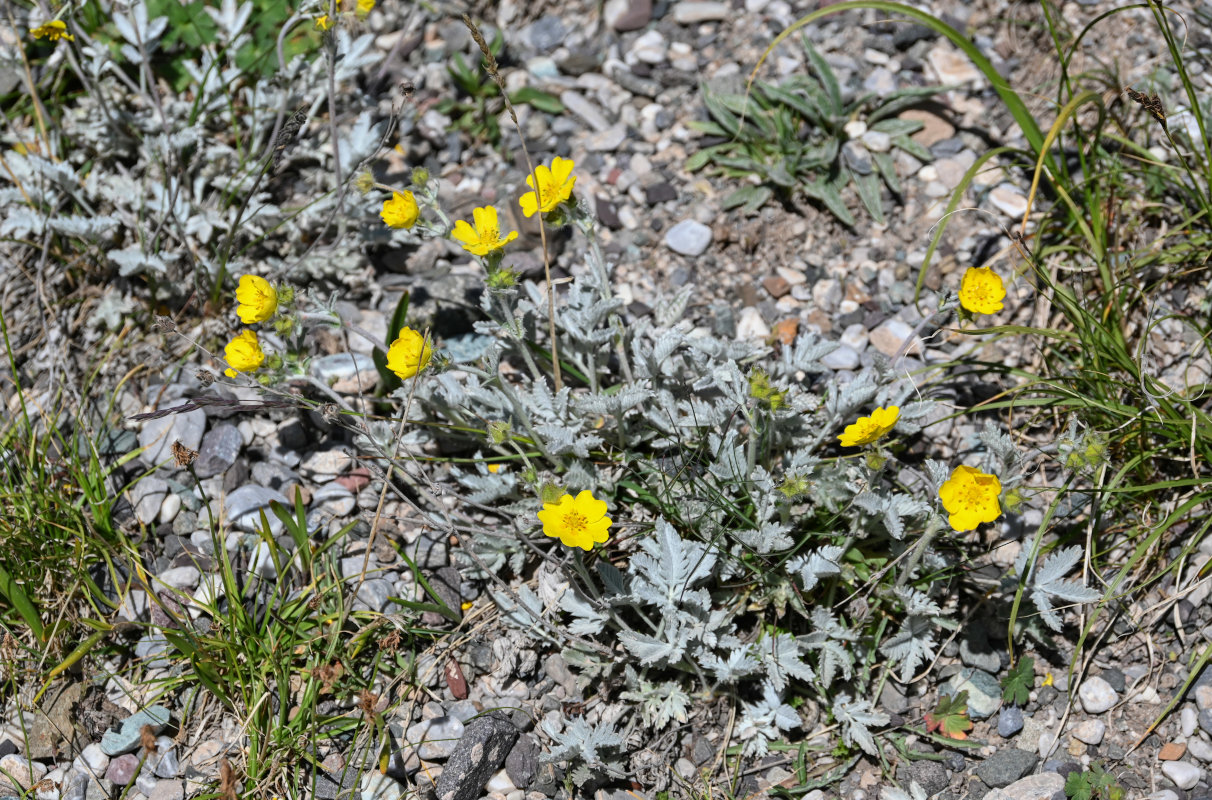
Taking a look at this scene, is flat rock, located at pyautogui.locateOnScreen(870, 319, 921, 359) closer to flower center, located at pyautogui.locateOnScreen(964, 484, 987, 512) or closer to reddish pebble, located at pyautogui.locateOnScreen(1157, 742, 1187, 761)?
flower center, located at pyautogui.locateOnScreen(964, 484, 987, 512)

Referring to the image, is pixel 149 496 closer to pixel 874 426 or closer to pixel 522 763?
pixel 522 763

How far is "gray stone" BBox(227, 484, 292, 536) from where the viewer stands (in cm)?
324

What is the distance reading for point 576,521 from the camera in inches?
97.7

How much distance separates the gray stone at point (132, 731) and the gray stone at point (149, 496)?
26.6 inches

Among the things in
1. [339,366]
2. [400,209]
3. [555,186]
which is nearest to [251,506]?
[339,366]

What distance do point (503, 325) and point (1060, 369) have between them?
1952 mm

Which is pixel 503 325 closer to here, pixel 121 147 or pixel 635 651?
pixel 635 651

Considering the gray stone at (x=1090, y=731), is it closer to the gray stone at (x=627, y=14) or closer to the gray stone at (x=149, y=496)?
the gray stone at (x=149, y=496)

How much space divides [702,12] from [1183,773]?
11.5 feet

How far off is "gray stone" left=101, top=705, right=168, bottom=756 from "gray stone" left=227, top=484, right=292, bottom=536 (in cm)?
63

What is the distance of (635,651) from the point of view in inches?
106

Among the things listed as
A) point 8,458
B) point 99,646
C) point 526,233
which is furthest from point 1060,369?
point 8,458

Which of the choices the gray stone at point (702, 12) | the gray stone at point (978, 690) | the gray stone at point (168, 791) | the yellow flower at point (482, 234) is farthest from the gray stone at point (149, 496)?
the gray stone at point (702, 12)

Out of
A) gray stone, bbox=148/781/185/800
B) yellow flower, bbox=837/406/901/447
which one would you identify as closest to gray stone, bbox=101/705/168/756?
gray stone, bbox=148/781/185/800
